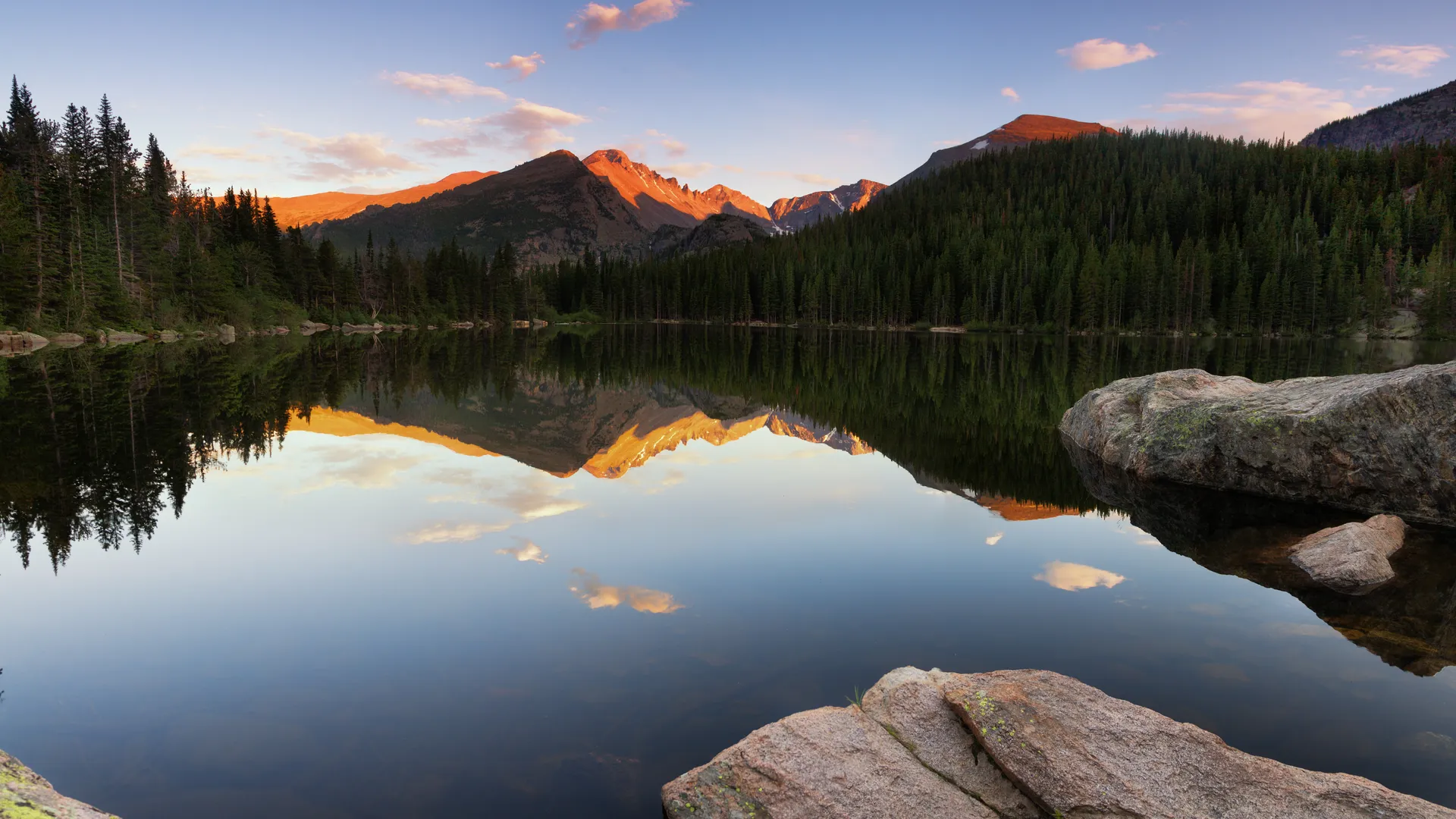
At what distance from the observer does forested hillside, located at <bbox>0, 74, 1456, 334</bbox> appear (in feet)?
205

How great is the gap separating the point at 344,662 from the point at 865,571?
6273mm

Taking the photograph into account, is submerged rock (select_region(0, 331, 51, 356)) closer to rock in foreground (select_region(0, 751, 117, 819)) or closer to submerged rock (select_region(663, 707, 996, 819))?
rock in foreground (select_region(0, 751, 117, 819))

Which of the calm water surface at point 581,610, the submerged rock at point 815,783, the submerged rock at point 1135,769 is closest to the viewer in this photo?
the submerged rock at point 1135,769

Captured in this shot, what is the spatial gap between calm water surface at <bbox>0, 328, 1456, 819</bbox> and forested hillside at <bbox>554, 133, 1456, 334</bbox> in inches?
4482

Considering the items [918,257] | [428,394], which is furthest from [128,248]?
[918,257]

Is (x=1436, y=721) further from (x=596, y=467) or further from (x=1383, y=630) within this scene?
(x=596, y=467)

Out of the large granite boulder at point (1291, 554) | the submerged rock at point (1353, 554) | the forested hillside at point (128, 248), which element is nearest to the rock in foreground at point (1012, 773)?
the large granite boulder at point (1291, 554)

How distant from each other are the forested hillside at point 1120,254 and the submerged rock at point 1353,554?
11343cm

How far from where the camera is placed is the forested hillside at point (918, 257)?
62375mm

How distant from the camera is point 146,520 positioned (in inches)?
445

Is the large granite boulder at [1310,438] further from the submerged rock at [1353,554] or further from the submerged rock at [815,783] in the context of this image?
the submerged rock at [815,783]

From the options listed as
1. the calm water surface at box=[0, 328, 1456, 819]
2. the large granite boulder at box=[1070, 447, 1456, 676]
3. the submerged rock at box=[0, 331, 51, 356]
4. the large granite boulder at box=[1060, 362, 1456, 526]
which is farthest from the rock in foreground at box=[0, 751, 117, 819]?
the submerged rock at box=[0, 331, 51, 356]

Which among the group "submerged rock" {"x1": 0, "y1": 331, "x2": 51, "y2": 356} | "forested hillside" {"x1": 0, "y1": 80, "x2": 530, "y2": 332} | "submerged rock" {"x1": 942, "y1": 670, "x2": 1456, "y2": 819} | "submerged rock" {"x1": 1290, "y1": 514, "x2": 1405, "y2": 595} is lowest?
"submerged rock" {"x1": 1290, "y1": 514, "x2": 1405, "y2": 595}

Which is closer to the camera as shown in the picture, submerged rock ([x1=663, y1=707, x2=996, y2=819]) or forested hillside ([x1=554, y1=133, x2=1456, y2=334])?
submerged rock ([x1=663, y1=707, x2=996, y2=819])
